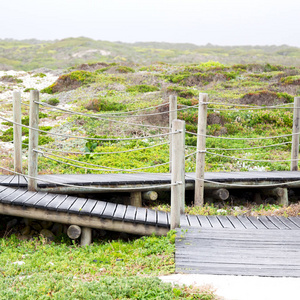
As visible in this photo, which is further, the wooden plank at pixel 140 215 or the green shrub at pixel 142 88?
the green shrub at pixel 142 88

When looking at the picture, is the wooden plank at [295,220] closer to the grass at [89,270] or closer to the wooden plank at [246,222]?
the wooden plank at [246,222]

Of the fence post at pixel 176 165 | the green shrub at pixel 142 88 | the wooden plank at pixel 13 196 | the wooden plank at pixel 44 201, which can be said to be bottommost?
the wooden plank at pixel 44 201

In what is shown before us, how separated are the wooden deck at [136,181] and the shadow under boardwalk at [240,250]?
164 cm

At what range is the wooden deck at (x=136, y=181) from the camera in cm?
677

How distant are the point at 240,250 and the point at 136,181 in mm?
2961

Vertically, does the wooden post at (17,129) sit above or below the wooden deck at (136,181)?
above

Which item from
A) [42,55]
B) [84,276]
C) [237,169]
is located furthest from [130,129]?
[42,55]

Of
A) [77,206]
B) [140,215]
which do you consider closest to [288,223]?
[140,215]

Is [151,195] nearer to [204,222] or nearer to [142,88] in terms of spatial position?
[204,222]

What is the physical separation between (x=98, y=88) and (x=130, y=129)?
24.7 feet

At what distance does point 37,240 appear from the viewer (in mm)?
5672

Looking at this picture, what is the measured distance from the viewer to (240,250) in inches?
179

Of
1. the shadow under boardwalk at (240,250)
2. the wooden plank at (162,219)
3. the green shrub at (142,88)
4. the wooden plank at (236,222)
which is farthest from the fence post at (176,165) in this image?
the green shrub at (142,88)

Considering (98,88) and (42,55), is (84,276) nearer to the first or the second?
(98,88)
